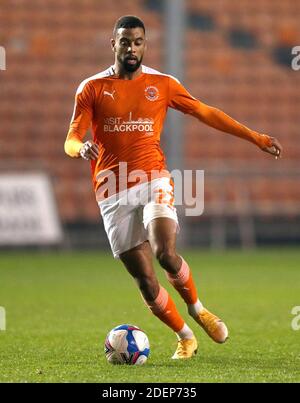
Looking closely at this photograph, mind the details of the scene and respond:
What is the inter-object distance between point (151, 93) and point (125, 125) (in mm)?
248

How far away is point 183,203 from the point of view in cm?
1512

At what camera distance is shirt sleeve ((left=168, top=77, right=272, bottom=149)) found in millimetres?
6137

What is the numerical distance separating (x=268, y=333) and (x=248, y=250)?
A: 8464 millimetres

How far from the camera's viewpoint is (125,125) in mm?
5988

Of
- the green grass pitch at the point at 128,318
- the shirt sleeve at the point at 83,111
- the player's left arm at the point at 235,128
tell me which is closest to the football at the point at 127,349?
the green grass pitch at the point at 128,318

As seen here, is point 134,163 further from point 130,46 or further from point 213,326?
point 213,326

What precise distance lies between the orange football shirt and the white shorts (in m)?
0.07

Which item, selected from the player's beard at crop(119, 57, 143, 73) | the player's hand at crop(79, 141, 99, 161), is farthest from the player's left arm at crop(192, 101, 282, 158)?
the player's hand at crop(79, 141, 99, 161)

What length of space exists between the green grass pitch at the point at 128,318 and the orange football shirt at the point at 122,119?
3.59 feet

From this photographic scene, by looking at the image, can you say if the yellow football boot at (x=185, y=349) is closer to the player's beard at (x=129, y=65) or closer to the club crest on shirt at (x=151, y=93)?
the club crest on shirt at (x=151, y=93)

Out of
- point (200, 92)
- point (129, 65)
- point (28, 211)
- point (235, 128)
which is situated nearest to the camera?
point (129, 65)

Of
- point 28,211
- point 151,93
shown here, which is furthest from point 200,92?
point 151,93
